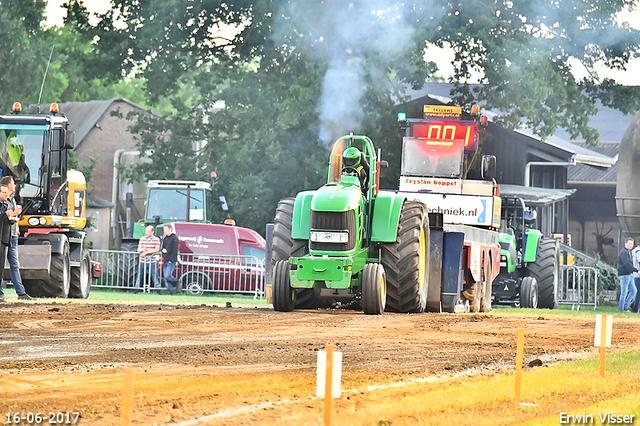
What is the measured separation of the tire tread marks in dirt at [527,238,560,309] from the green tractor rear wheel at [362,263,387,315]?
9952 millimetres

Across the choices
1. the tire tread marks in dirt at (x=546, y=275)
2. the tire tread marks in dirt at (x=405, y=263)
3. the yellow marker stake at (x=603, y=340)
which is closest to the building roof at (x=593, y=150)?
the tire tread marks in dirt at (x=546, y=275)

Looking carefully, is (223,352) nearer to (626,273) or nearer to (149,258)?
(626,273)

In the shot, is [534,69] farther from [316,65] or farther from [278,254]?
[278,254]

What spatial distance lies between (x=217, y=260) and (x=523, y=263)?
8.64m

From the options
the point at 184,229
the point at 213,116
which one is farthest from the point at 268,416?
the point at 213,116

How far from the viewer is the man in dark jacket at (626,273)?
24.8 m

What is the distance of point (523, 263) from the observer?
24500 mm

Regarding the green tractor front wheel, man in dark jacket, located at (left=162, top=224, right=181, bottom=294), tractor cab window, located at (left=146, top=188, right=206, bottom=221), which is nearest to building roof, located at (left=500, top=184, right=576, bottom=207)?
the green tractor front wheel

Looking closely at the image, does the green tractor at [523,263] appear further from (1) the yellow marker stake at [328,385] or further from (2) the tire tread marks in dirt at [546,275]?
(1) the yellow marker stake at [328,385]

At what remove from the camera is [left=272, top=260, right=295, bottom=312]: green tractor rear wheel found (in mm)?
15812

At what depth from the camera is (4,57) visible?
1825 inches

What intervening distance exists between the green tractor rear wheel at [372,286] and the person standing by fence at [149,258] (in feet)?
43.7

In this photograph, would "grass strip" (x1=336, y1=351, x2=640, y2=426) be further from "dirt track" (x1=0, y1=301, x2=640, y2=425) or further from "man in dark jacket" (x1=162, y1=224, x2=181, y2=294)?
"man in dark jacket" (x1=162, y1=224, x2=181, y2=294)

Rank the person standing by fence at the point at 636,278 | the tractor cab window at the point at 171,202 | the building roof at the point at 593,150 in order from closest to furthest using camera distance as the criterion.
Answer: the person standing by fence at the point at 636,278, the tractor cab window at the point at 171,202, the building roof at the point at 593,150
